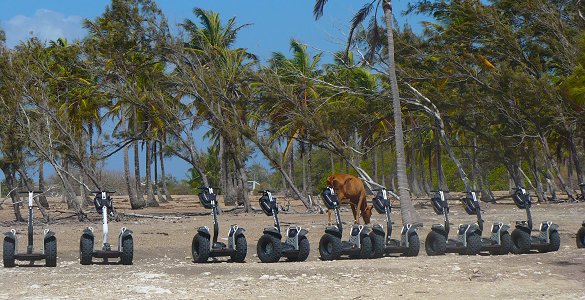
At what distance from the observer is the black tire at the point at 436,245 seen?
49.5 feet

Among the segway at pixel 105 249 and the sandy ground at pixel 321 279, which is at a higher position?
the segway at pixel 105 249

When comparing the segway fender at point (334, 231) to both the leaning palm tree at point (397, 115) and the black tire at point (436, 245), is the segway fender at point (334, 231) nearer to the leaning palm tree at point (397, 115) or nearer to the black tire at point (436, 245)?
the black tire at point (436, 245)

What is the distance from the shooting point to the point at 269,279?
11547 mm

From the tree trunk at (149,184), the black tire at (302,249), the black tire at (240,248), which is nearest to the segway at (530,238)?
the black tire at (302,249)

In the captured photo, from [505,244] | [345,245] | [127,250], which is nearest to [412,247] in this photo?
[345,245]

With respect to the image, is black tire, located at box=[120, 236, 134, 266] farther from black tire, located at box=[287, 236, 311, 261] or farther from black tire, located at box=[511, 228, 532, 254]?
black tire, located at box=[511, 228, 532, 254]

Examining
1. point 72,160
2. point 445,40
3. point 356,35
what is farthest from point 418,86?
point 72,160

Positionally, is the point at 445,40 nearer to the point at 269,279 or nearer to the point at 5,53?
the point at 5,53

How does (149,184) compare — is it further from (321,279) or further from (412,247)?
(321,279)

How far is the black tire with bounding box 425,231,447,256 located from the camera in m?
15.1

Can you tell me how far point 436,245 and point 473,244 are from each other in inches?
25.2

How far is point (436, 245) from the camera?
596 inches

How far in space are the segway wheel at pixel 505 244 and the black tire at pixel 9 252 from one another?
8.13 meters

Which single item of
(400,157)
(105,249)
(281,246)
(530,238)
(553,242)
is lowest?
(553,242)
